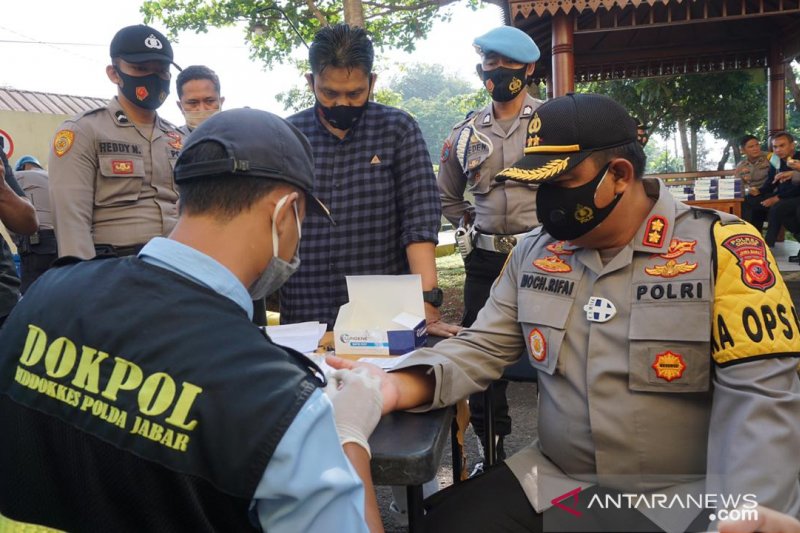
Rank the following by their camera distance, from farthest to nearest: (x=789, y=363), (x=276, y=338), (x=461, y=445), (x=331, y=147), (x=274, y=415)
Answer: (x=331, y=147), (x=276, y=338), (x=461, y=445), (x=789, y=363), (x=274, y=415)

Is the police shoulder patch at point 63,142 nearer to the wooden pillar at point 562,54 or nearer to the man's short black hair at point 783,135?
the wooden pillar at point 562,54

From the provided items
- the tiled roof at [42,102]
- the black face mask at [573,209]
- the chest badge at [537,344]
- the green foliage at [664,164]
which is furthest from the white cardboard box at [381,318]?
the green foliage at [664,164]

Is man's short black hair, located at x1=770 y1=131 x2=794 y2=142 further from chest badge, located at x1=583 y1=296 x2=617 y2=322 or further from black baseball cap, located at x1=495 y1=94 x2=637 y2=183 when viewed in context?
chest badge, located at x1=583 y1=296 x2=617 y2=322

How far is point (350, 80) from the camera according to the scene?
91.0 inches

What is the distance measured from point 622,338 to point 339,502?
867 millimetres

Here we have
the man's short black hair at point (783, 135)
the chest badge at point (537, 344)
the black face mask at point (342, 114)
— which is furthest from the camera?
the man's short black hair at point (783, 135)

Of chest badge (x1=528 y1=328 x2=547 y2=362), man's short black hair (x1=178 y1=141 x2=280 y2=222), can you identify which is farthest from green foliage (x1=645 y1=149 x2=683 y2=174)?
man's short black hair (x1=178 y1=141 x2=280 y2=222)

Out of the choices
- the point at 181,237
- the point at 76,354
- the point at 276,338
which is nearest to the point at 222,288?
the point at 181,237

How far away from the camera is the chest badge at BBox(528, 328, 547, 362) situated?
1.62 metres

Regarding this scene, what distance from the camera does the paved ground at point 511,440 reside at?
8.64 ft

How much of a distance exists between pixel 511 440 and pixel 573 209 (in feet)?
7.18

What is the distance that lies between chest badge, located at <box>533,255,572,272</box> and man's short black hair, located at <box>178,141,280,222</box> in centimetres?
89

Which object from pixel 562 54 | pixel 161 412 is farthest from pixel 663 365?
pixel 562 54

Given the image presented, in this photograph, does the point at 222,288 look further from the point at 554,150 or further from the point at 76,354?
the point at 554,150
